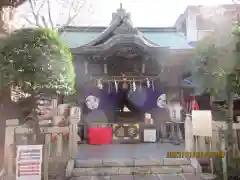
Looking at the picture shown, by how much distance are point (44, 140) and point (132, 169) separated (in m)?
2.95

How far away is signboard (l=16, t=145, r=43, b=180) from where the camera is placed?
5.49 metres

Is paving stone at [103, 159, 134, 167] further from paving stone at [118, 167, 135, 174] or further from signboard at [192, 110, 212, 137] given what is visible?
signboard at [192, 110, 212, 137]

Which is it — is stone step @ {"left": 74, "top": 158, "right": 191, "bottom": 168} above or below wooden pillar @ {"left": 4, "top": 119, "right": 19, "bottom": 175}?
below

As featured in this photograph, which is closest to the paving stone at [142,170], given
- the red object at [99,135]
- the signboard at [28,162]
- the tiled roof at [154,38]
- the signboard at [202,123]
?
the signboard at [202,123]

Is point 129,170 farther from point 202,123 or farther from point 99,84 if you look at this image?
point 99,84

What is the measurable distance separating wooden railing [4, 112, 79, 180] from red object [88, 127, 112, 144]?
4.03 meters

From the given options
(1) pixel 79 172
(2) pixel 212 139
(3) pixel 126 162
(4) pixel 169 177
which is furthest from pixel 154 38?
(1) pixel 79 172

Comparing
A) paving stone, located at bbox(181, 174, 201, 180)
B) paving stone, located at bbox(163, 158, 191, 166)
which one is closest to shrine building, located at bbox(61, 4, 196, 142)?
paving stone, located at bbox(163, 158, 191, 166)

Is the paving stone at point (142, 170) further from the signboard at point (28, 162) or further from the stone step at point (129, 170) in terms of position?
the signboard at point (28, 162)

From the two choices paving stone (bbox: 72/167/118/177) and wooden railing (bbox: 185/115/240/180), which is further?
paving stone (bbox: 72/167/118/177)

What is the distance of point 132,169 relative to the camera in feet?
23.1

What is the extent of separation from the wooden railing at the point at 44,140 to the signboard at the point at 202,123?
155 inches

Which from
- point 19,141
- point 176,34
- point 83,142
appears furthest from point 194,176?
point 176,34

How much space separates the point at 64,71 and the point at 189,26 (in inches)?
A: 565
